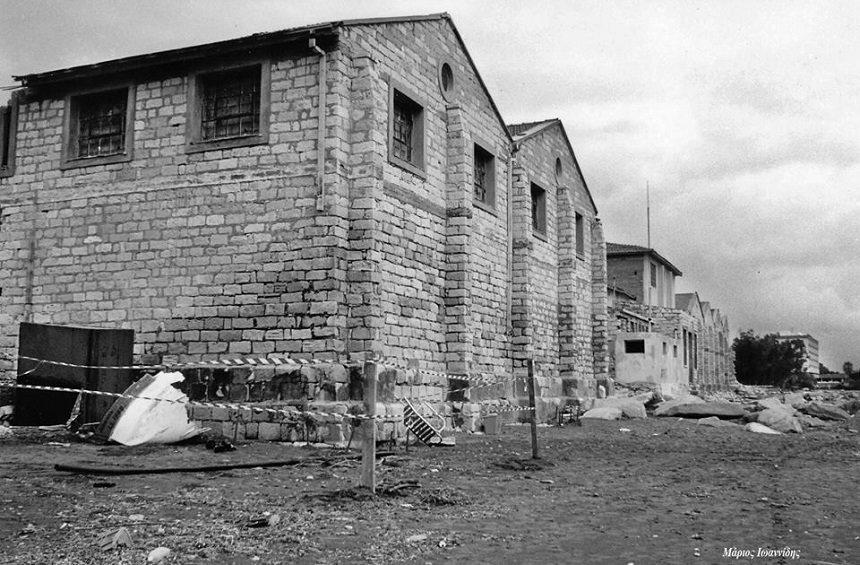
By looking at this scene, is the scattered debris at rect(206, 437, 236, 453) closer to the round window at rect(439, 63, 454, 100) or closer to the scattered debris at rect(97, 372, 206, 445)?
the scattered debris at rect(97, 372, 206, 445)

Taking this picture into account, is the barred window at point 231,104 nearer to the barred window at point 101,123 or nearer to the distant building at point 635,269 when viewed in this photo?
the barred window at point 101,123

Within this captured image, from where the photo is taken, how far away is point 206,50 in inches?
535

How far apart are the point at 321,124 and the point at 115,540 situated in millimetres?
8652

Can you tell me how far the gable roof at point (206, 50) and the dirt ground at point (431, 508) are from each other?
6.31 meters

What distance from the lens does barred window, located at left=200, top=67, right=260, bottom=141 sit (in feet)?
45.1

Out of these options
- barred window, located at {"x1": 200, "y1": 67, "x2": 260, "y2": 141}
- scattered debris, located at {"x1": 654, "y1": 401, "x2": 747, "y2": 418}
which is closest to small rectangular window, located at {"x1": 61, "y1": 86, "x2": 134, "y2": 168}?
barred window, located at {"x1": 200, "y1": 67, "x2": 260, "y2": 141}

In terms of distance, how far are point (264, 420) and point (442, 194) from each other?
5.89 metres

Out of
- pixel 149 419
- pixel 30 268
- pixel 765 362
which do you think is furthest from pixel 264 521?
pixel 765 362

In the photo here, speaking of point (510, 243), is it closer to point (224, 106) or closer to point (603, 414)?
point (603, 414)

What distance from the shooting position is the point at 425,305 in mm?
15188

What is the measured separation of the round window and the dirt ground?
Answer: 7903mm

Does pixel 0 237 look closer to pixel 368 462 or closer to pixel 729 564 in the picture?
pixel 368 462

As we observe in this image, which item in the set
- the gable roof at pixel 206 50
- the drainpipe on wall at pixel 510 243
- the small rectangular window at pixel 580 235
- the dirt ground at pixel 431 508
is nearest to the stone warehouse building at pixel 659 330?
the small rectangular window at pixel 580 235

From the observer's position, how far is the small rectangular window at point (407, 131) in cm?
1475
